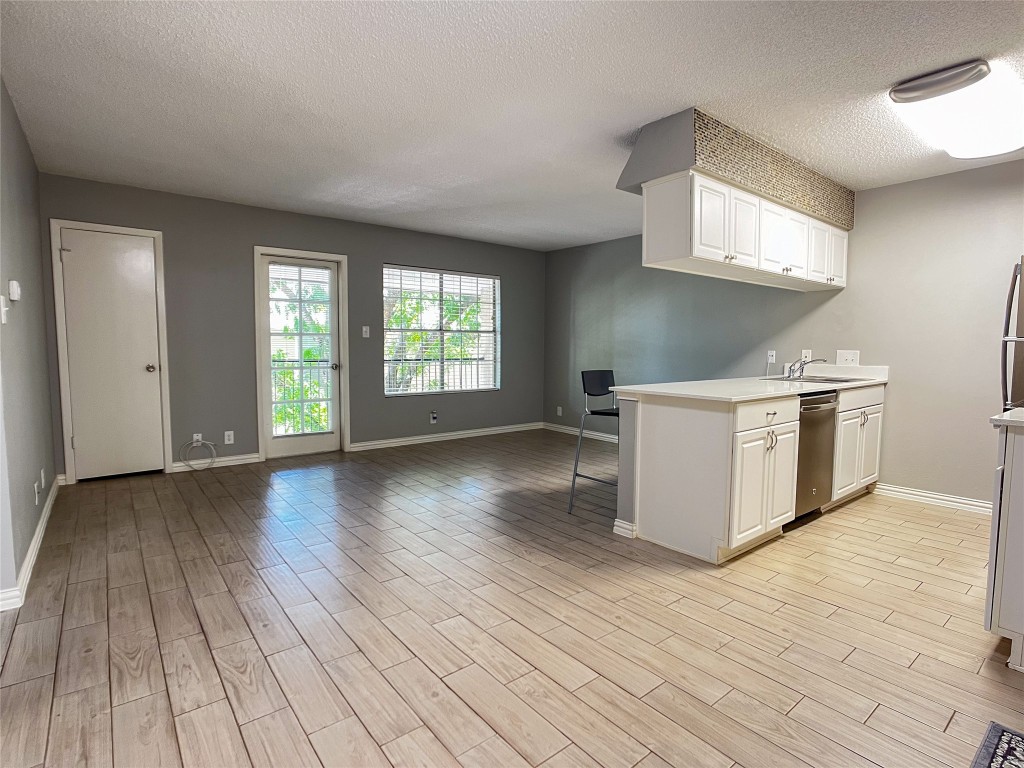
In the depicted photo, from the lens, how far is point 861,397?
384cm

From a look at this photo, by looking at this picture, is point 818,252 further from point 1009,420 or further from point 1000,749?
point 1000,749

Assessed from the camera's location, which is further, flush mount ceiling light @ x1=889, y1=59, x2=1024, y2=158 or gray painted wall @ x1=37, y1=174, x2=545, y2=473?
gray painted wall @ x1=37, y1=174, x2=545, y2=473

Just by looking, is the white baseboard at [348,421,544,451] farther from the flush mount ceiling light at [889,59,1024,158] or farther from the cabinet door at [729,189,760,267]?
the flush mount ceiling light at [889,59,1024,158]

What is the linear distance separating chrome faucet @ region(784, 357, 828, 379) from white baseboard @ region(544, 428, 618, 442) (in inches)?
90.0

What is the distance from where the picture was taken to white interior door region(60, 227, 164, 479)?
419 cm

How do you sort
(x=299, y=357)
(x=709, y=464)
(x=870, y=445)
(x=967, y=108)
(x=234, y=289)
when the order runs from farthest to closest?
1. (x=299, y=357)
2. (x=234, y=289)
3. (x=870, y=445)
4. (x=709, y=464)
5. (x=967, y=108)

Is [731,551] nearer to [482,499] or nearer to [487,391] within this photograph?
[482,499]

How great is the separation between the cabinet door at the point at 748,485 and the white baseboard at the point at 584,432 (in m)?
3.37

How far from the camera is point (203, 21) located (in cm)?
207

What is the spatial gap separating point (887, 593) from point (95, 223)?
5796mm

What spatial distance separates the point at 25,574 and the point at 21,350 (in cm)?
123

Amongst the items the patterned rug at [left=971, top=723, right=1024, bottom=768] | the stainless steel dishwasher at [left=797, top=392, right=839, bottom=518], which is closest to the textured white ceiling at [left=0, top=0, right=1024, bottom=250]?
the stainless steel dishwasher at [left=797, top=392, right=839, bottom=518]

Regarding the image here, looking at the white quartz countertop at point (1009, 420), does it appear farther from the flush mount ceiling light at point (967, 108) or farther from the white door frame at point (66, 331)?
the white door frame at point (66, 331)

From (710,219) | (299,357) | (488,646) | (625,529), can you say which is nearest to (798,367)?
(710,219)
